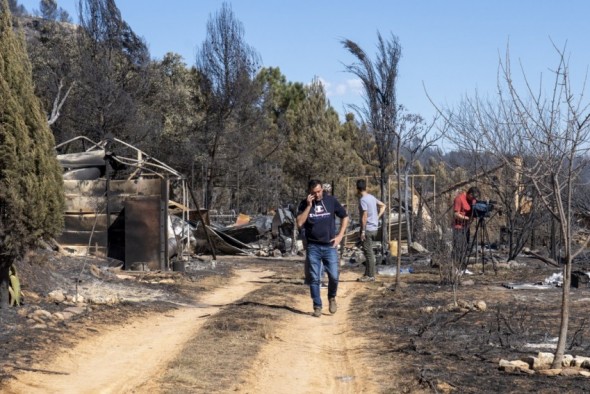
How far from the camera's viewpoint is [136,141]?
32.0 metres

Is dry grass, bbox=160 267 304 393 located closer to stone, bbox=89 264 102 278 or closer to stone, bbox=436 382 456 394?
stone, bbox=436 382 456 394

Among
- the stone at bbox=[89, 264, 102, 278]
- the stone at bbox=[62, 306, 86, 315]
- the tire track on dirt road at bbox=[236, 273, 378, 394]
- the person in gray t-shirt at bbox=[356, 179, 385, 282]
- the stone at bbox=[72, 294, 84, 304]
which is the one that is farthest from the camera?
the person in gray t-shirt at bbox=[356, 179, 385, 282]

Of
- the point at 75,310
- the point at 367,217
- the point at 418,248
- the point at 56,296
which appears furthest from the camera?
the point at 418,248

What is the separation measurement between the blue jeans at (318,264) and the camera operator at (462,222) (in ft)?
9.01

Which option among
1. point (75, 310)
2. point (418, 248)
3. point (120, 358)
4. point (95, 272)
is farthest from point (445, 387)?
point (418, 248)

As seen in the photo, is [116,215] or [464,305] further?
[116,215]

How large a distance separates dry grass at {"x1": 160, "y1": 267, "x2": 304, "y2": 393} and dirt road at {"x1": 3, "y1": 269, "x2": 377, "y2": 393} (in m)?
0.12

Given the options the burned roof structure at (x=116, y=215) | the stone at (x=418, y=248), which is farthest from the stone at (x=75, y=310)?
the stone at (x=418, y=248)

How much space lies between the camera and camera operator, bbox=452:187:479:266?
518 inches

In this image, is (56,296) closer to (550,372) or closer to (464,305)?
(464,305)

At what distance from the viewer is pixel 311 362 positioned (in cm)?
757

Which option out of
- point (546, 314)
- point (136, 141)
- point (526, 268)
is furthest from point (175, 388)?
point (136, 141)

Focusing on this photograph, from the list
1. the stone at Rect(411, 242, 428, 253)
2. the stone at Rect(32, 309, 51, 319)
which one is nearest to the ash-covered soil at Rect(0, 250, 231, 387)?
the stone at Rect(32, 309, 51, 319)

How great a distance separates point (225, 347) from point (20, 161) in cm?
341
